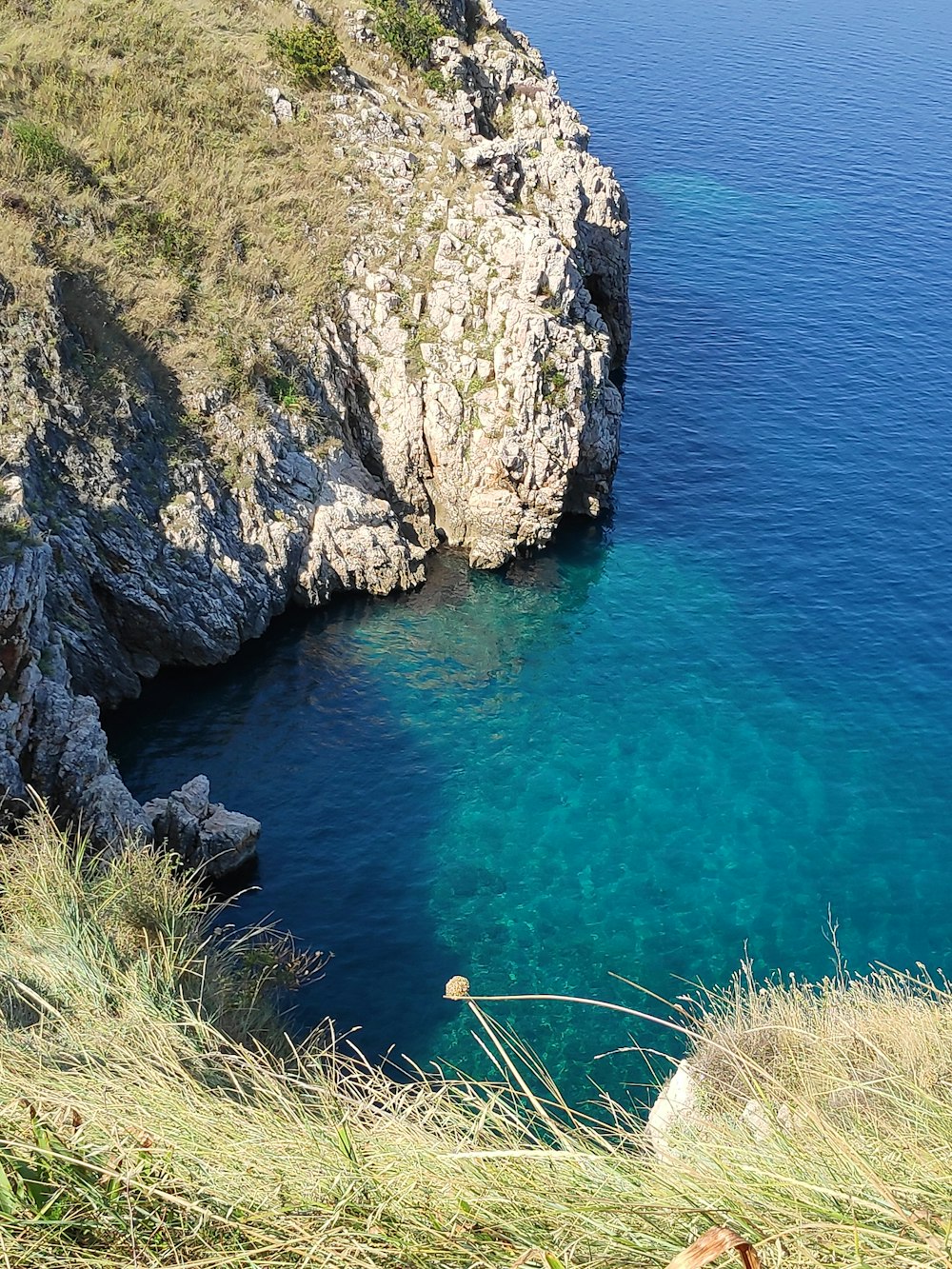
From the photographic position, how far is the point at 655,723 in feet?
114

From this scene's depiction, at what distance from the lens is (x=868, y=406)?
51.9m

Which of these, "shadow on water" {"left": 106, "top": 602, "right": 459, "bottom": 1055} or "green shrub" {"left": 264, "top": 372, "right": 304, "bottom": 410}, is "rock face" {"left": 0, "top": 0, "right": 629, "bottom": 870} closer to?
"green shrub" {"left": 264, "top": 372, "right": 304, "bottom": 410}

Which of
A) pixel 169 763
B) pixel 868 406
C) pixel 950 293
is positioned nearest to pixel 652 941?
pixel 169 763

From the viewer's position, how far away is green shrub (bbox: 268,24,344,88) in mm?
46938

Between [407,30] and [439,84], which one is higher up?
[407,30]

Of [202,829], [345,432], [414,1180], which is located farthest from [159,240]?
[414,1180]

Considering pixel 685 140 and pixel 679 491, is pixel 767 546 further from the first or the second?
pixel 685 140

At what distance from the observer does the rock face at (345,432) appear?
30828 mm

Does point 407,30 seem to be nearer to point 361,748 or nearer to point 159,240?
point 159,240

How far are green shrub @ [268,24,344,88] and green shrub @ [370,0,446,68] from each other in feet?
9.58

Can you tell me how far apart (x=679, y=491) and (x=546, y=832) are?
66.9 ft

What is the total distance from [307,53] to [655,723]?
32680mm

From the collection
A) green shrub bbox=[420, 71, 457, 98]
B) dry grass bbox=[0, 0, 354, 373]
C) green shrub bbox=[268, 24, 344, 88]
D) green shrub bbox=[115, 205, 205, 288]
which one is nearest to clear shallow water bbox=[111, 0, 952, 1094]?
dry grass bbox=[0, 0, 354, 373]

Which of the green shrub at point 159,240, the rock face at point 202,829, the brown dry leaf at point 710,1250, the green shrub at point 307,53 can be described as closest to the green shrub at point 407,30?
the green shrub at point 307,53
